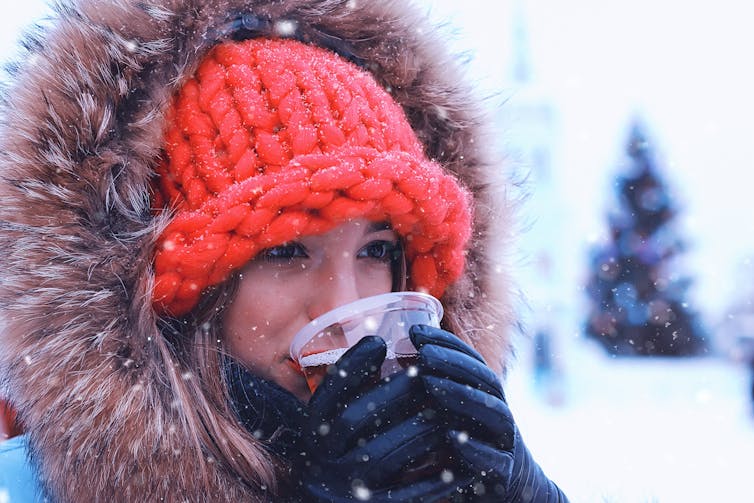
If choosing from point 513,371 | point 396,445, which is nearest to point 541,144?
point 513,371

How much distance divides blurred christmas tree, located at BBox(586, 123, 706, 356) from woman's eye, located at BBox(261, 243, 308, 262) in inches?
693

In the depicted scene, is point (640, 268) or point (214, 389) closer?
point (214, 389)

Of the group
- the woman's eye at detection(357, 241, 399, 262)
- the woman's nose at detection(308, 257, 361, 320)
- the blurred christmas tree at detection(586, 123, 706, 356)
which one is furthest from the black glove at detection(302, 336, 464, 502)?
the blurred christmas tree at detection(586, 123, 706, 356)

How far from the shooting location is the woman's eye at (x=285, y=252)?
1805mm

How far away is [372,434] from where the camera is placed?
5.04 feet

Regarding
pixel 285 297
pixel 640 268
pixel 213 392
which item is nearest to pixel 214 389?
pixel 213 392

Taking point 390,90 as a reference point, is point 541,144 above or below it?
below

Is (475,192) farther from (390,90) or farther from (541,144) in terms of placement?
(541,144)

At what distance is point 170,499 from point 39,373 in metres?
0.41

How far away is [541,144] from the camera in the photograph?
64.0 ft

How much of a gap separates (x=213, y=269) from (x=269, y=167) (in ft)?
0.95

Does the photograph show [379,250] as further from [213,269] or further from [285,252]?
[213,269]

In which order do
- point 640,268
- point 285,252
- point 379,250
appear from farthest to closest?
point 640,268, point 379,250, point 285,252

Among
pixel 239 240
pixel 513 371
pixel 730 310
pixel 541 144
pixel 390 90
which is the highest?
pixel 390 90
